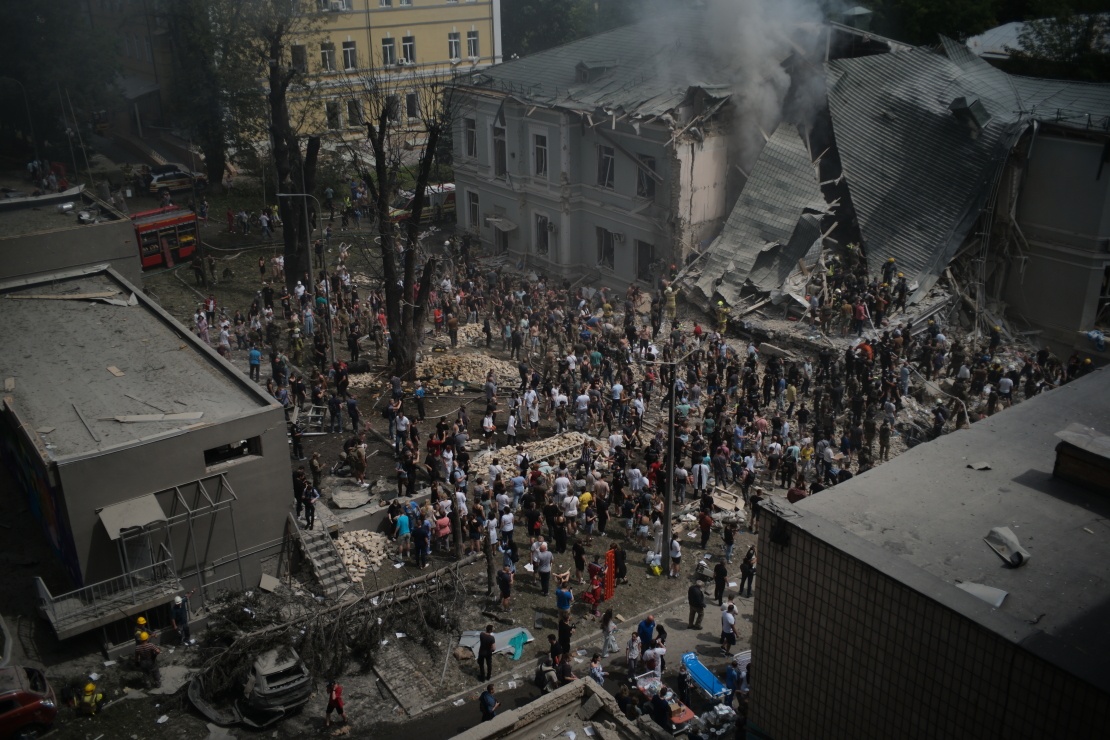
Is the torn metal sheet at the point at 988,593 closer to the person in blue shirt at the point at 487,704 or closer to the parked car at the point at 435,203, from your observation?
the person in blue shirt at the point at 487,704

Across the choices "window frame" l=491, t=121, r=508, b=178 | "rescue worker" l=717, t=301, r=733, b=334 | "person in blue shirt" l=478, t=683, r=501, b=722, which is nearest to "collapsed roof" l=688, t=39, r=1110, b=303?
"rescue worker" l=717, t=301, r=733, b=334

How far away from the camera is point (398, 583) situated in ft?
61.1

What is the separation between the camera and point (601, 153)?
3553 cm

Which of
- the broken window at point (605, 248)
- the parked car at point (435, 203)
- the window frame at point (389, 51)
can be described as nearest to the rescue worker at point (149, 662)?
the broken window at point (605, 248)

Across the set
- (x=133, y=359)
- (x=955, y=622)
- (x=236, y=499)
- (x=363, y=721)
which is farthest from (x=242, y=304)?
(x=955, y=622)

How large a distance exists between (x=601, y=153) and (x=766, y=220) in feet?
22.4

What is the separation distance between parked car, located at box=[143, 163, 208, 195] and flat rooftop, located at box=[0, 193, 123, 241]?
15.3 meters

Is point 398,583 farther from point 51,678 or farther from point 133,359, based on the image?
point 133,359

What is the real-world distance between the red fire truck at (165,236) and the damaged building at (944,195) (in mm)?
20187

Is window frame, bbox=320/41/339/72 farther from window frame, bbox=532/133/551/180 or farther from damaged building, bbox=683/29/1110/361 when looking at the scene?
damaged building, bbox=683/29/1110/361

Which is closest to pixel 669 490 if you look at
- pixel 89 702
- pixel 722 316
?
pixel 89 702

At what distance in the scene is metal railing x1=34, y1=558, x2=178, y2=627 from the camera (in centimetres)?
1705

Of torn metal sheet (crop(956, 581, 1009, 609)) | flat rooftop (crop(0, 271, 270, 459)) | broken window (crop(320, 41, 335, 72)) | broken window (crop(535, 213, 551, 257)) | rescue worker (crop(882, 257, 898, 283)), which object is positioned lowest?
broken window (crop(535, 213, 551, 257))

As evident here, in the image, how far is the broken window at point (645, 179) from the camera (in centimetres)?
3378
